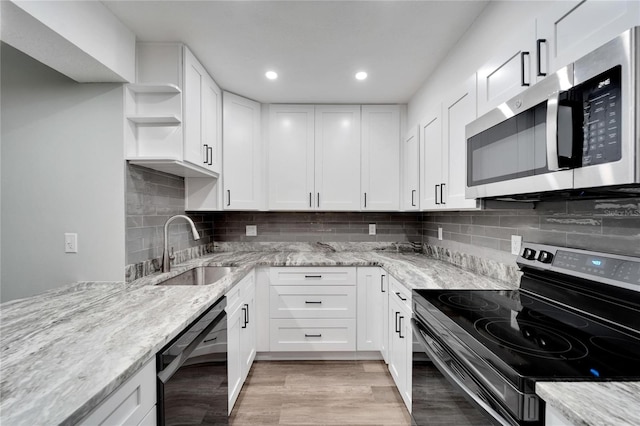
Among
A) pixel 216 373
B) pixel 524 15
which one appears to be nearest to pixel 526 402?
pixel 216 373

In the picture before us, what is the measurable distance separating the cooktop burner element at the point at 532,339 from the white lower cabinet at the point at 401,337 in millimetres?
649

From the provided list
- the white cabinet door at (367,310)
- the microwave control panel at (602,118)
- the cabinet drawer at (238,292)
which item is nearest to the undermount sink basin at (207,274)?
the cabinet drawer at (238,292)

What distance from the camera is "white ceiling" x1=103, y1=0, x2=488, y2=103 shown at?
1544 mm

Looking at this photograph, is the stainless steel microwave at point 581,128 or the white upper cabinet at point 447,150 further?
the white upper cabinet at point 447,150

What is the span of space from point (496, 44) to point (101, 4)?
205cm

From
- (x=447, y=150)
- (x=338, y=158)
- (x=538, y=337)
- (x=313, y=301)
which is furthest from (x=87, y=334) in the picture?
(x=338, y=158)

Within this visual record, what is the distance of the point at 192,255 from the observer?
102 inches

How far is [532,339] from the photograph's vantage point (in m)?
0.92

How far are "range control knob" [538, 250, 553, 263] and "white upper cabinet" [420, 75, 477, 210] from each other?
0.36 meters

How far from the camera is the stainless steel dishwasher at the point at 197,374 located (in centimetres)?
100

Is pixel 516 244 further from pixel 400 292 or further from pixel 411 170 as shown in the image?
pixel 411 170

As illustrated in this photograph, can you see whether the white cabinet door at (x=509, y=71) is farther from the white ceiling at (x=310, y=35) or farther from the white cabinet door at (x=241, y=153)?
the white cabinet door at (x=241, y=153)

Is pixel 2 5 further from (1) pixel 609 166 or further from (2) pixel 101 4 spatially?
(1) pixel 609 166

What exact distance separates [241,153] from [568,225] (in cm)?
247
